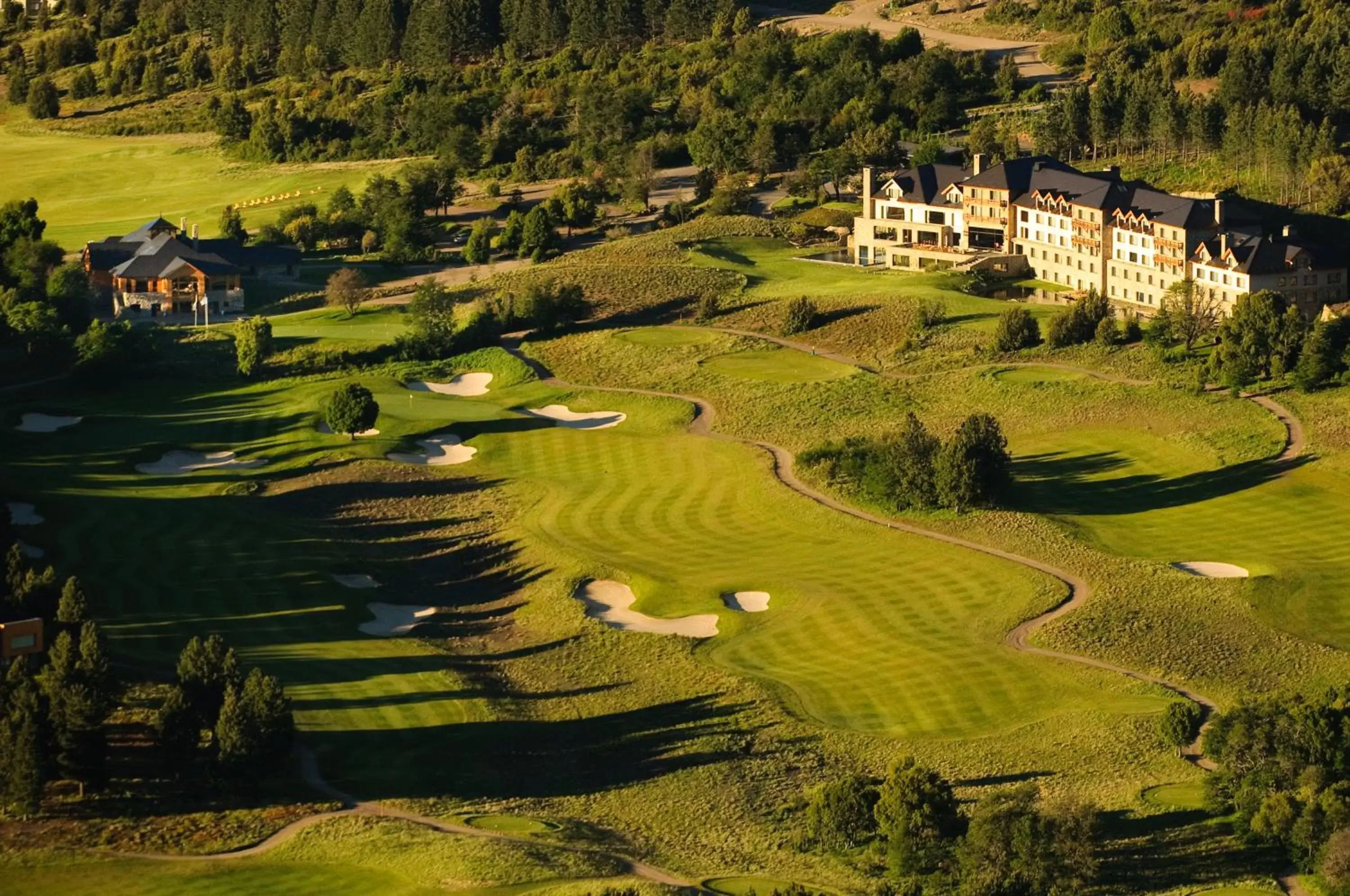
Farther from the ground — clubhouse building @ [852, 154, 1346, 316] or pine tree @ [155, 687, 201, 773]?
clubhouse building @ [852, 154, 1346, 316]

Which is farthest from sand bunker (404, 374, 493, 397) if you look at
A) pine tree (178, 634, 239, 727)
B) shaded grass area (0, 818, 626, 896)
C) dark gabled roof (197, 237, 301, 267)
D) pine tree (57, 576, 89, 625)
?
shaded grass area (0, 818, 626, 896)

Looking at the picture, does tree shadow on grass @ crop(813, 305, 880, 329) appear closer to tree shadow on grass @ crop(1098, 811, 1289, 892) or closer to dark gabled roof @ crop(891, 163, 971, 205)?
dark gabled roof @ crop(891, 163, 971, 205)

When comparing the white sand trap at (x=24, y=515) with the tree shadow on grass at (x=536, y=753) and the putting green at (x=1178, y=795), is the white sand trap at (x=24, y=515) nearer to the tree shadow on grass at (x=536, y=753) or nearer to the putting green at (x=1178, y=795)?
the tree shadow on grass at (x=536, y=753)

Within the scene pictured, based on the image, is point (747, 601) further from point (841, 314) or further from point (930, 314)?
point (841, 314)

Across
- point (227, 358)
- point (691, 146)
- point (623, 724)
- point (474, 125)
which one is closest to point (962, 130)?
point (691, 146)

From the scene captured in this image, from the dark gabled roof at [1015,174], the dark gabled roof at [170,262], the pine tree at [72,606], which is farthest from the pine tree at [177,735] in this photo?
the dark gabled roof at [1015,174]

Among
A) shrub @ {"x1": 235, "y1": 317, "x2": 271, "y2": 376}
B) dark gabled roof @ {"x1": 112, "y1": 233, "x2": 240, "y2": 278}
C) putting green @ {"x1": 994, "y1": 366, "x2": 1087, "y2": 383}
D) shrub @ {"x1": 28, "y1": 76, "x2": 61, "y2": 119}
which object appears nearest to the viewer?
putting green @ {"x1": 994, "y1": 366, "x2": 1087, "y2": 383}
